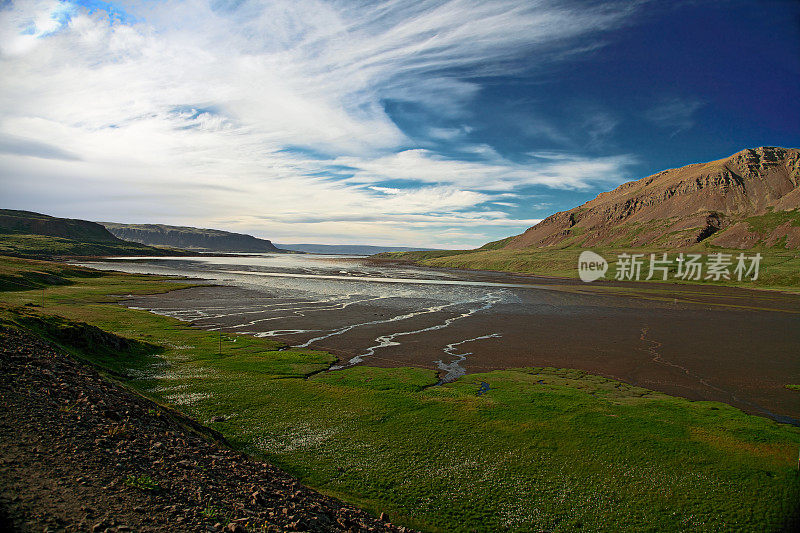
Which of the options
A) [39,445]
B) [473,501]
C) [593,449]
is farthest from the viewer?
[593,449]

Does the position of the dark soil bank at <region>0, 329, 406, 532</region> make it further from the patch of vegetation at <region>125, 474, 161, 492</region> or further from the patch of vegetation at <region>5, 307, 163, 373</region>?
the patch of vegetation at <region>5, 307, 163, 373</region>

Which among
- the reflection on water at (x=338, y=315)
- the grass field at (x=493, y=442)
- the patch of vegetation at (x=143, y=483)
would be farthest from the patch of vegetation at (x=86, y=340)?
the patch of vegetation at (x=143, y=483)

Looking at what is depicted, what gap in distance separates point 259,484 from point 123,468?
12.6ft

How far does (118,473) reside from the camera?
10.0 m

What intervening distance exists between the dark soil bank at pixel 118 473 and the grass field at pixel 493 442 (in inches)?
112

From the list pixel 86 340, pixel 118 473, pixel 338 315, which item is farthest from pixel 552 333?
pixel 86 340

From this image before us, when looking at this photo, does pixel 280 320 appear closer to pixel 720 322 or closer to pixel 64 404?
pixel 64 404

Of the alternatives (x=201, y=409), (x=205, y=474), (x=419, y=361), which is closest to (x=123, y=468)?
(x=205, y=474)

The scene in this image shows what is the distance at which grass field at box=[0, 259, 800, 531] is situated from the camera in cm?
1345

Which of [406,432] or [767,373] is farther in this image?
[767,373]

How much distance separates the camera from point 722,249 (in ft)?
634

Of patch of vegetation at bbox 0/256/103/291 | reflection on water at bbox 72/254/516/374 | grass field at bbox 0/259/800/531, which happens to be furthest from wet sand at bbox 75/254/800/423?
patch of vegetation at bbox 0/256/103/291

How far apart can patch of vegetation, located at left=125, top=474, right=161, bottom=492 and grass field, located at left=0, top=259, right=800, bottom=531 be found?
615 cm

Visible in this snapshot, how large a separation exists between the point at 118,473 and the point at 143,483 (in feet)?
2.74
